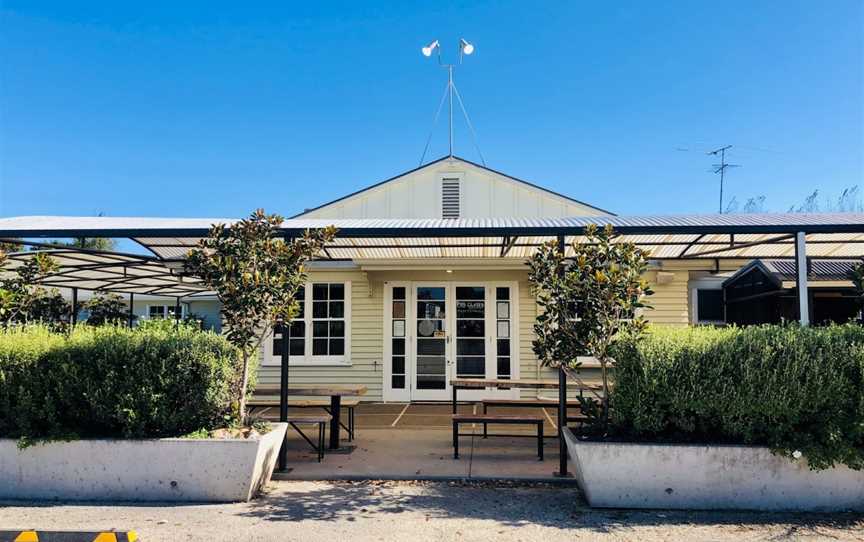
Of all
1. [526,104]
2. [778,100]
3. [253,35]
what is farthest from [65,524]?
A: [778,100]

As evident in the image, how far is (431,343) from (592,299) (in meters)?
6.04

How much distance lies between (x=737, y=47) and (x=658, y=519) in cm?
1151

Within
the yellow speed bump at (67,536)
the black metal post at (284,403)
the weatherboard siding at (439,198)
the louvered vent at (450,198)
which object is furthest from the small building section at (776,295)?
the yellow speed bump at (67,536)

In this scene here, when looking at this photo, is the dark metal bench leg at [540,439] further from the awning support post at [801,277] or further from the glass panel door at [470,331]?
the glass panel door at [470,331]

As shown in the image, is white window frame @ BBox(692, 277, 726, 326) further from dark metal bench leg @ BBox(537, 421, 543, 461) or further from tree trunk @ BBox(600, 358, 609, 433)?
tree trunk @ BBox(600, 358, 609, 433)

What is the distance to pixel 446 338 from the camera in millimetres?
10711

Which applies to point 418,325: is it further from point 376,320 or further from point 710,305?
point 710,305

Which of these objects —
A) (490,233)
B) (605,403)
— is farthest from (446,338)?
(605,403)

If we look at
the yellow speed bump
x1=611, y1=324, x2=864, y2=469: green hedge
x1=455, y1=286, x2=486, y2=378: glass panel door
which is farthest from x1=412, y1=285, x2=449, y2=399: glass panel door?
the yellow speed bump

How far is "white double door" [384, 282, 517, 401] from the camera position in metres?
10.7

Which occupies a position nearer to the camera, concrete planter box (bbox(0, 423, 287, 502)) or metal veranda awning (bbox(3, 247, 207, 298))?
concrete planter box (bbox(0, 423, 287, 502))

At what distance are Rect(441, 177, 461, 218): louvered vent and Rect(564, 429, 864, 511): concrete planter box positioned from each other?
781 centimetres

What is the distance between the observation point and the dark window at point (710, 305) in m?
11.1

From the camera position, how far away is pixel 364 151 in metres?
21.5
